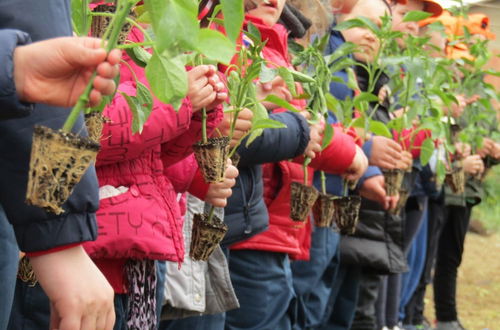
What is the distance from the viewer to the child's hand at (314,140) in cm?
325

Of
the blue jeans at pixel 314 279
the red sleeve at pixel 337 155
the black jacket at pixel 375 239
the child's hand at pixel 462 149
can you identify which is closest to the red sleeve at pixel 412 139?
the black jacket at pixel 375 239

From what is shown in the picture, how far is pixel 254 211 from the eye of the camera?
3133 mm

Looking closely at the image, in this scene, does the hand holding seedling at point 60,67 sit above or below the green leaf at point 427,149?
above

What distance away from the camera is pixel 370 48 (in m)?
4.22

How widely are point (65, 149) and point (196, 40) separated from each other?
0.91ft

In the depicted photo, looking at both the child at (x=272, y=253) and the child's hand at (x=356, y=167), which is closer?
the child at (x=272, y=253)

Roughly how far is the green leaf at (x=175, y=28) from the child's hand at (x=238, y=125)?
139 cm

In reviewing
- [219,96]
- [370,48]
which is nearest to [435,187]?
[370,48]

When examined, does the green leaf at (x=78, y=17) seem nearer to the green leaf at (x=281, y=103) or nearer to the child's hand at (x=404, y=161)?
the green leaf at (x=281, y=103)

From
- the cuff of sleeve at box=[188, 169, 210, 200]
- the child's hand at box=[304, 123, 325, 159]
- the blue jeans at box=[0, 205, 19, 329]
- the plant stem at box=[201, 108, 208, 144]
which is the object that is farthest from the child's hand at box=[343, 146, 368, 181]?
the blue jeans at box=[0, 205, 19, 329]

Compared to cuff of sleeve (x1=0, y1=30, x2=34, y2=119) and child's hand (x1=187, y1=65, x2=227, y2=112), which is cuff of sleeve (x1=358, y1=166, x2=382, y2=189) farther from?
cuff of sleeve (x1=0, y1=30, x2=34, y2=119)

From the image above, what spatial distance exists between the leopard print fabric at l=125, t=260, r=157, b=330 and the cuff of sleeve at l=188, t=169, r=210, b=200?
0.39 metres

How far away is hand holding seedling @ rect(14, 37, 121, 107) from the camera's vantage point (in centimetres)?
135

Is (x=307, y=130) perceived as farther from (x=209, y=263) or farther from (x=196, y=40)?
(x=196, y=40)
